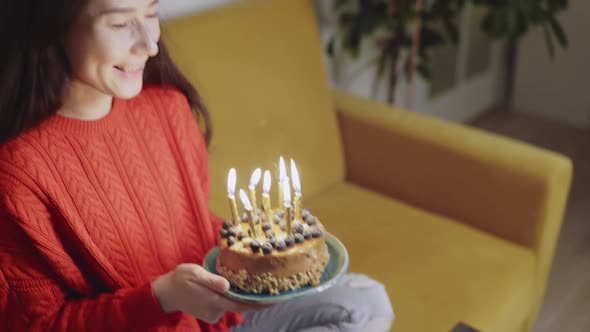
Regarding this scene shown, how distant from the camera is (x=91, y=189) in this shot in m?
1.09

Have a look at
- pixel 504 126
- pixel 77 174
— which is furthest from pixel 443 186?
pixel 504 126

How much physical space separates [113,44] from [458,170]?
112 centimetres

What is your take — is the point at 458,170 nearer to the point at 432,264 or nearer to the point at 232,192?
the point at 432,264

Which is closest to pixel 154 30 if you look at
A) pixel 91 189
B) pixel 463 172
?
pixel 91 189

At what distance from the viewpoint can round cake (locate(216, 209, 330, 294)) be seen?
1006mm

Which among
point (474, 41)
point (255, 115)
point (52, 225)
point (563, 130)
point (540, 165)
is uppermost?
point (52, 225)

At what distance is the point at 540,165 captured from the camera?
66.0 inches

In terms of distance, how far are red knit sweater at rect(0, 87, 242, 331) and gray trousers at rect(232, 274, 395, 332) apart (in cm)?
6

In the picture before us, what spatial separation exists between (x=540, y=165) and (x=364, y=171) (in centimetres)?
56

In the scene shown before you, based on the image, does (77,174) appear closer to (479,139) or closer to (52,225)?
(52,225)

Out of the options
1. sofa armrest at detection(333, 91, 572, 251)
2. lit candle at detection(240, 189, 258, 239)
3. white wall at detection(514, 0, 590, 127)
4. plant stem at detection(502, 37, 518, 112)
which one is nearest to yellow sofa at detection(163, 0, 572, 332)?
sofa armrest at detection(333, 91, 572, 251)

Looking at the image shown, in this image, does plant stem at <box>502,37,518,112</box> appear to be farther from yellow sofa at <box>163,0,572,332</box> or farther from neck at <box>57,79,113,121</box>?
neck at <box>57,79,113,121</box>

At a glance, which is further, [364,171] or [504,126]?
[504,126]

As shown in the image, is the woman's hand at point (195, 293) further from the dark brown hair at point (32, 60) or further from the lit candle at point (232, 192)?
the dark brown hair at point (32, 60)
